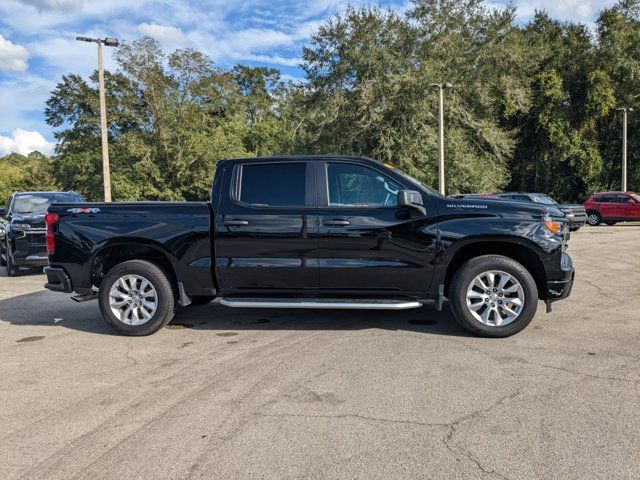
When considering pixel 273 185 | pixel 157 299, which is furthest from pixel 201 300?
pixel 273 185

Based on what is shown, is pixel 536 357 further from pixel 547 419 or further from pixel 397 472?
pixel 397 472

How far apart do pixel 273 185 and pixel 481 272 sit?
95.0 inches

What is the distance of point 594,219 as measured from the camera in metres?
24.8

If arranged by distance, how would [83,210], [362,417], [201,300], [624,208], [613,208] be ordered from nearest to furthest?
[362,417]
[83,210]
[201,300]
[624,208]
[613,208]

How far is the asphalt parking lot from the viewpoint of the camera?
10.0 ft

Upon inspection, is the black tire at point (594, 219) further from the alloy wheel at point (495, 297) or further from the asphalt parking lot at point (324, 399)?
the alloy wheel at point (495, 297)

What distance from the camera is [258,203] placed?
19.3 ft

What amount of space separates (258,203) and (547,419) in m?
3.57

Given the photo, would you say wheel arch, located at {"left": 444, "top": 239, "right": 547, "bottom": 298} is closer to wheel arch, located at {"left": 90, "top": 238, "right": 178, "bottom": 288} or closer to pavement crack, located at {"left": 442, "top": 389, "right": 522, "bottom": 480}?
pavement crack, located at {"left": 442, "top": 389, "right": 522, "bottom": 480}

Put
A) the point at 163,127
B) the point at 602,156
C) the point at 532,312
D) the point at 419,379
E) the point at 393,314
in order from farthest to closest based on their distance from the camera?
the point at 602,156, the point at 163,127, the point at 393,314, the point at 532,312, the point at 419,379

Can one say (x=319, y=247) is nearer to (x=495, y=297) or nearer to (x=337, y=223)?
(x=337, y=223)

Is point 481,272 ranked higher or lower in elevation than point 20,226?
lower

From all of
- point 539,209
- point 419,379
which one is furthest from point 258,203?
point 539,209

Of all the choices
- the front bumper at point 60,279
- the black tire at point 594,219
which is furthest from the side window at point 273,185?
the black tire at point 594,219
